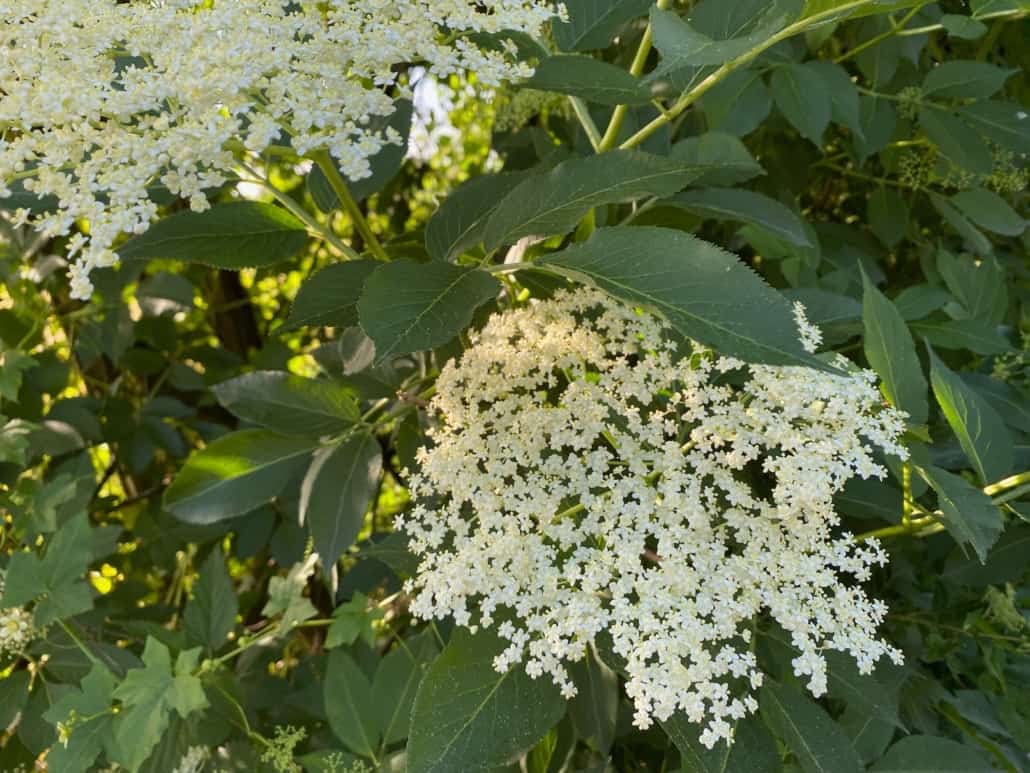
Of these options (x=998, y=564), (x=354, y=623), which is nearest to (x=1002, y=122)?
(x=998, y=564)

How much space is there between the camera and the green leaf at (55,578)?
3.47 feet

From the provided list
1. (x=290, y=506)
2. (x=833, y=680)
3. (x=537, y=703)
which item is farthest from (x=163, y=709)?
(x=833, y=680)

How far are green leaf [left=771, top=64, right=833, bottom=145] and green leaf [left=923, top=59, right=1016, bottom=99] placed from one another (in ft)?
0.74

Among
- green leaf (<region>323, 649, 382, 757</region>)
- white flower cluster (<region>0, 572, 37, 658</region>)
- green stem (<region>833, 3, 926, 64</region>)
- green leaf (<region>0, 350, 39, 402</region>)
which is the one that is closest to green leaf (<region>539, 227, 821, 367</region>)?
green leaf (<region>323, 649, 382, 757</region>)

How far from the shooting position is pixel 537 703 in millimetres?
799

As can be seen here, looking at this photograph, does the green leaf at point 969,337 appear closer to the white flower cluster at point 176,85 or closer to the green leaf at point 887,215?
the green leaf at point 887,215

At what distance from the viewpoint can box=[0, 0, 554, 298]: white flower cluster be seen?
0.69m

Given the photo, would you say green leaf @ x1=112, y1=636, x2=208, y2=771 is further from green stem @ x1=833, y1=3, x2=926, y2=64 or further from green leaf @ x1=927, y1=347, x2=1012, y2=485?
green stem @ x1=833, y1=3, x2=926, y2=64

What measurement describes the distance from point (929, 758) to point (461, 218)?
2.21ft

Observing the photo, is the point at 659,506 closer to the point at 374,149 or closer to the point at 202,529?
the point at 374,149

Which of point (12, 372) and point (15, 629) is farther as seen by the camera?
point (12, 372)

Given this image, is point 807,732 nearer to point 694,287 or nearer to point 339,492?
point 694,287

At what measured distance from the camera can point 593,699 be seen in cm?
89

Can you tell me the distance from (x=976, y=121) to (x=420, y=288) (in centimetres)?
88
